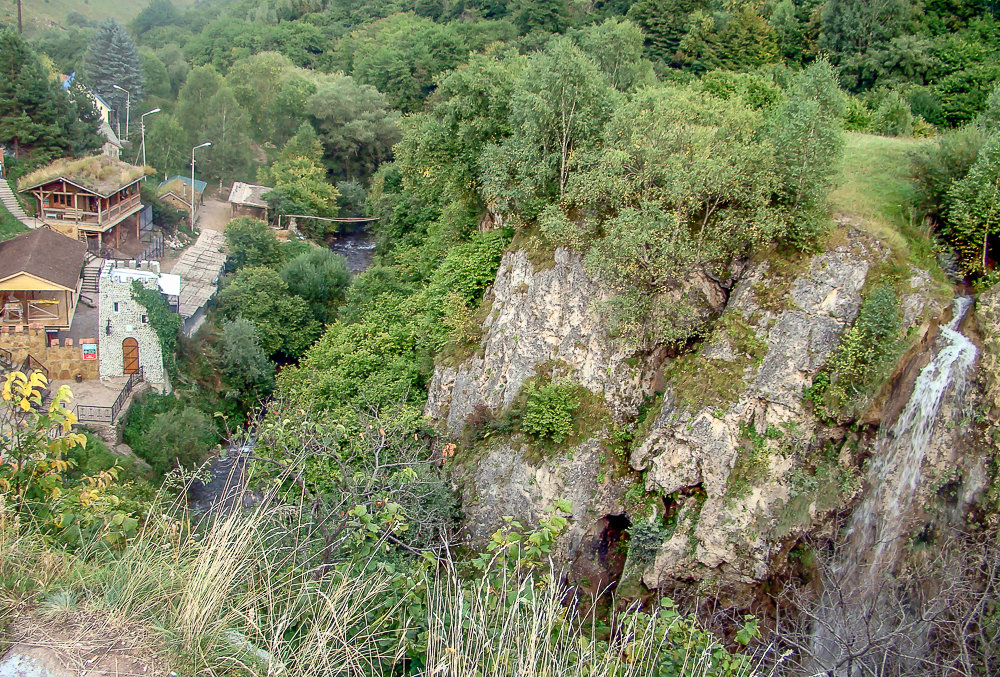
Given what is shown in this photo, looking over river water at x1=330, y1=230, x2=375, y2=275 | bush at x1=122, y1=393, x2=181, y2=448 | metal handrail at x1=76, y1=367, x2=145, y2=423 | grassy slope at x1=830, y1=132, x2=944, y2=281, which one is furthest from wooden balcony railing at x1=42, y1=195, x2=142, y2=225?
grassy slope at x1=830, y1=132, x2=944, y2=281

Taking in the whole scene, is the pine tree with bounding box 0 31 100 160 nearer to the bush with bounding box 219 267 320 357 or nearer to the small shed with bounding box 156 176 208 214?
the small shed with bounding box 156 176 208 214

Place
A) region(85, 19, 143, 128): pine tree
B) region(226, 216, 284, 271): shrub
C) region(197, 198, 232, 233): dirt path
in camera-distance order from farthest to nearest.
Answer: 1. region(85, 19, 143, 128): pine tree
2. region(197, 198, 232, 233): dirt path
3. region(226, 216, 284, 271): shrub

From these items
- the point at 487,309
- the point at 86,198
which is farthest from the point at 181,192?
the point at 487,309

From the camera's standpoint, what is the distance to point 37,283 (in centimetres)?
2280

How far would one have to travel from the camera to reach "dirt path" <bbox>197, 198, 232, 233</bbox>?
3934cm

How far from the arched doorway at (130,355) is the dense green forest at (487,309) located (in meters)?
0.97

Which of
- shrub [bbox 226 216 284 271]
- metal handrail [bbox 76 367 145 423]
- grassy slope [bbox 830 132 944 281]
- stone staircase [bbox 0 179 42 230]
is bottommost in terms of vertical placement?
metal handrail [bbox 76 367 145 423]

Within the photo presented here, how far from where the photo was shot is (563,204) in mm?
14961

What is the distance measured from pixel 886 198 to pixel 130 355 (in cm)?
2168

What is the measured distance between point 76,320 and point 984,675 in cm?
2675

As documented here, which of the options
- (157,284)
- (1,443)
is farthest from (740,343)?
(157,284)

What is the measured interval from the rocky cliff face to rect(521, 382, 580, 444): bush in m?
0.35

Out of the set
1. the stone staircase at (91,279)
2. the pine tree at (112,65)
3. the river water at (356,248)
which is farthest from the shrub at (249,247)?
the pine tree at (112,65)

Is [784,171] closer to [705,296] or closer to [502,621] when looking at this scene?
[705,296]
